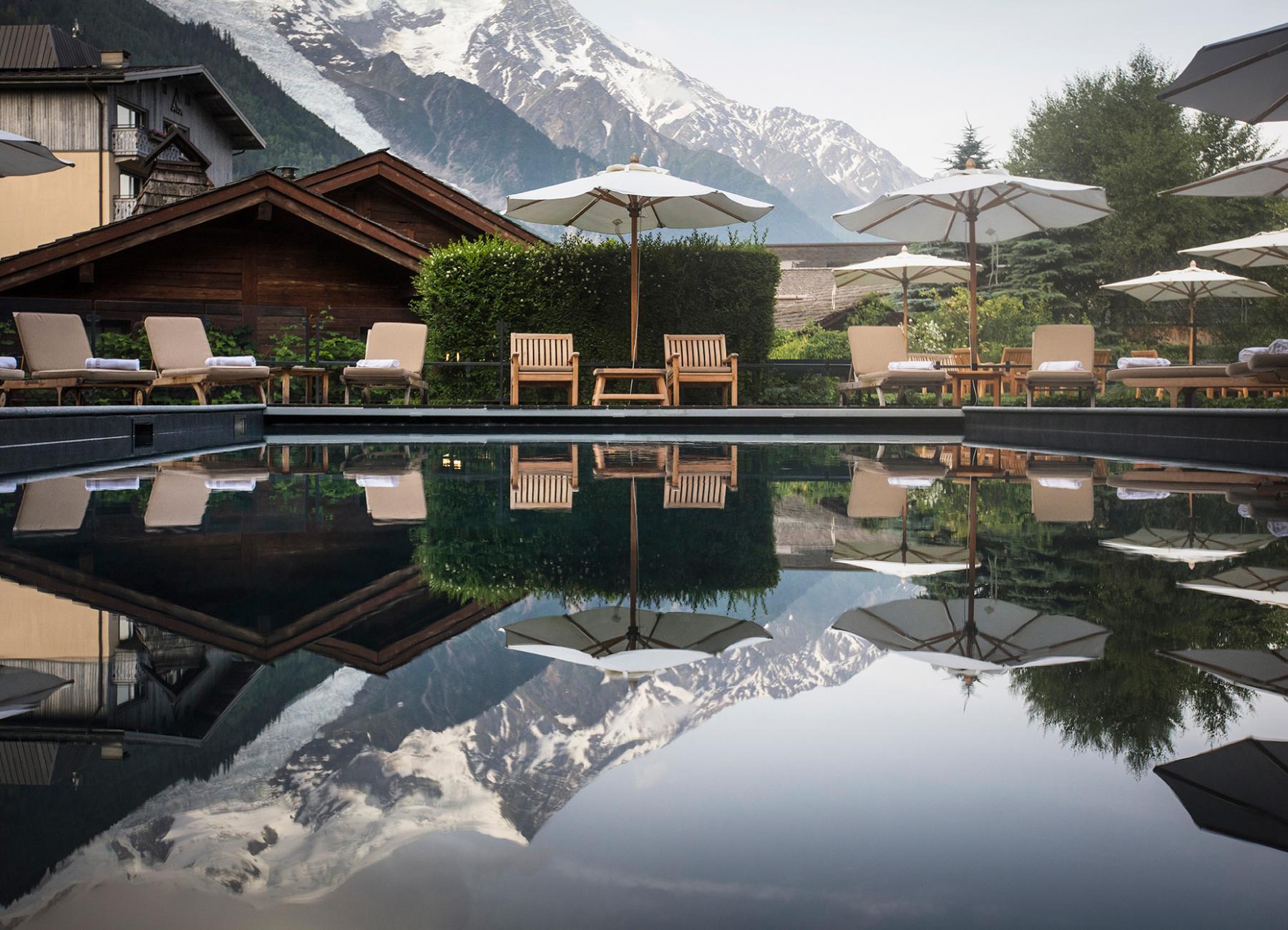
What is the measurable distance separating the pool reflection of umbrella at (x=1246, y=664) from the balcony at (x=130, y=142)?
34.1 meters

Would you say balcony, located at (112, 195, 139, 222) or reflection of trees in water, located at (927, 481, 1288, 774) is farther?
balcony, located at (112, 195, 139, 222)

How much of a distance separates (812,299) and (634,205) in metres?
30.7

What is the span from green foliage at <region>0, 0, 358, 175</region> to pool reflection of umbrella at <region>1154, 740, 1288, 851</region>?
6787 cm

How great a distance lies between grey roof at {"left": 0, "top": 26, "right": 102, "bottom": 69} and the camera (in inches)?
1539

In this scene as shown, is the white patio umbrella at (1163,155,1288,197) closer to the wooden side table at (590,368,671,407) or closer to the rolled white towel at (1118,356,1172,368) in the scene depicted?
the rolled white towel at (1118,356,1172,368)

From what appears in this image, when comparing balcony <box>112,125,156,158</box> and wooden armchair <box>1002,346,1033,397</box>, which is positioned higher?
balcony <box>112,125,156,158</box>

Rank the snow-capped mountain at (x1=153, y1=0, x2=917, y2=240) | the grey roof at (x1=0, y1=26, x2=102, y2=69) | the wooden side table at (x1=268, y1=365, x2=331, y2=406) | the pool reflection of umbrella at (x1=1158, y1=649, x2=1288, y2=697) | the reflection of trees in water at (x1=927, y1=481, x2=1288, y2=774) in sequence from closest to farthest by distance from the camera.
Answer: the reflection of trees in water at (x1=927, y1=481, x2=1288, y2=774) < the pool reflection of umbrella at (x1=1158, y1=649, x2=1288, y2=697) < the wooden side table at (x1=268, y1=365, x2=331, y2=406) < the grey roof at (x1=0, y1=26, x2=102, y2=69) < the snow-capped mountain at (x1=153, y1=0, x2=917, y2=240)

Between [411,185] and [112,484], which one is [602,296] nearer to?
[411,185]

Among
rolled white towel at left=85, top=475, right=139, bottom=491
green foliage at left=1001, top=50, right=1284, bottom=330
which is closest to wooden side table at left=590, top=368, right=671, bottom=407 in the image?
rolled white towel at left=85, top=475, right=139, bottom=491

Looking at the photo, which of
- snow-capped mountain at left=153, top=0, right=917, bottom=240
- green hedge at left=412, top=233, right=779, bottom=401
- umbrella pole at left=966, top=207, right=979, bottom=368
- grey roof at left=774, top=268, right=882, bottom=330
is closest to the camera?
umbrella pole at left=966, top=207, right=979, bottom=368

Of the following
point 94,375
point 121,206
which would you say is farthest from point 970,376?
point 121,206

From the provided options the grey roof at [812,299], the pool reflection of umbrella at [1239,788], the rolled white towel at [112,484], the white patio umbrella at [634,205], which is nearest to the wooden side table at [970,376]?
the white patio umbrella at [634,205]

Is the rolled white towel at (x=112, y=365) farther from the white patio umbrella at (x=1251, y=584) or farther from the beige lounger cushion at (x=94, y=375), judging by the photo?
the white patio umbrella at (x=1251, y=584)

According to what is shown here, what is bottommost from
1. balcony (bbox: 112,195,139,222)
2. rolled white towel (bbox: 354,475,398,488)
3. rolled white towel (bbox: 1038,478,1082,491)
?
rolled white towel (bbox: 354,475,398,488)
